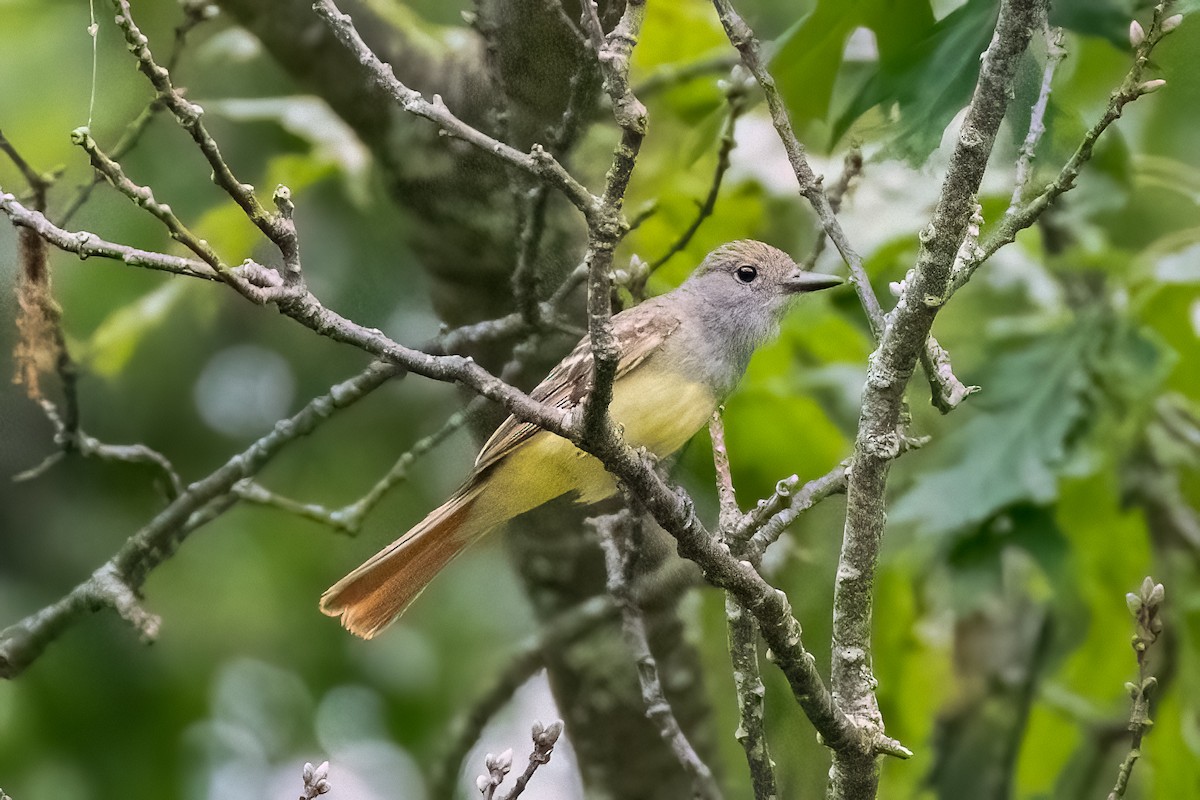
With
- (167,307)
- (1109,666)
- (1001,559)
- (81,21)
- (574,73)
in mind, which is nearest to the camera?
(574,73)

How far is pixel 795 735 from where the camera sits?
2184 millimetres

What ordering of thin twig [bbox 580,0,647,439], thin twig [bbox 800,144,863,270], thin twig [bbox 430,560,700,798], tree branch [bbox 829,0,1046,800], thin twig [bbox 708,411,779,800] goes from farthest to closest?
thin twig [bbox 430,560,700,798] → thin twig [bbox 800,144,863,270] → thin twig [bbox 708,411,779,800] → tree branch [bbox 829,0,1046,800] → thin twig [bbox 580,0,647,439]

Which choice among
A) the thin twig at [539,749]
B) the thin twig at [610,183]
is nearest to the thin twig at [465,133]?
the thin twig at [610,183]

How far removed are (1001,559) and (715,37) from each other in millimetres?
1419

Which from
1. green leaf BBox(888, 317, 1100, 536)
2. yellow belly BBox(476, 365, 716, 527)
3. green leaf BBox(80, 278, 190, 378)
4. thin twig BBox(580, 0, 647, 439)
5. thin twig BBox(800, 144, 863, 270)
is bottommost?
thin twig BBox(580, 0, 647, 439)

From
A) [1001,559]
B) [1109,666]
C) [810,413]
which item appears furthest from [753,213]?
[1109,666]

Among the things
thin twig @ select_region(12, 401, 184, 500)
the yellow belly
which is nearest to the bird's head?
the yellow belly

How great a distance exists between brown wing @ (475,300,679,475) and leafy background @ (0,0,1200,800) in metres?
0.15

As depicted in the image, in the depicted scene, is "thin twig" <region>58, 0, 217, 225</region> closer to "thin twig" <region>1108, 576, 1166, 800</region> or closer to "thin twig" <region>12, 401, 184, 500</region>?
"thin twig" <region>12, 401, 184, 500</region>

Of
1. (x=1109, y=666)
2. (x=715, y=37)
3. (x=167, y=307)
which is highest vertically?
(x=715, y=37)

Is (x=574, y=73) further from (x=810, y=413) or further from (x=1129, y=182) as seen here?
(x=1129, y=182)

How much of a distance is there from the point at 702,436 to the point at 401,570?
0.74m

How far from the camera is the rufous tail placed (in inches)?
80.4

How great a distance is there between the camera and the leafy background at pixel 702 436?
7.91 feet
